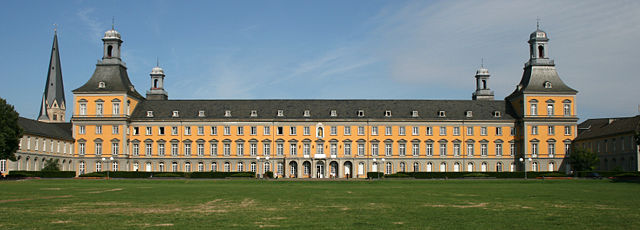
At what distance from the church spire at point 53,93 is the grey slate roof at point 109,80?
4477cm

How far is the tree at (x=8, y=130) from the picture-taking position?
Result: 198ft

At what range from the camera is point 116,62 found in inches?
3447

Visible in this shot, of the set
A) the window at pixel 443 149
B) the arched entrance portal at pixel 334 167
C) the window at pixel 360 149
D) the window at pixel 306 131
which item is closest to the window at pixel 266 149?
the window at pixel 306 131

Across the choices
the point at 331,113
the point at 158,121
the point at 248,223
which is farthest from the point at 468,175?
the point at 248,223

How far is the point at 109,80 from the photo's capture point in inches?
3410

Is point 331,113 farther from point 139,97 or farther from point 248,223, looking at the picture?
point 248,223

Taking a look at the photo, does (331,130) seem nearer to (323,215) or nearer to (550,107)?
(550,107)

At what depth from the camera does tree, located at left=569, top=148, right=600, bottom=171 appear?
75.1 meters

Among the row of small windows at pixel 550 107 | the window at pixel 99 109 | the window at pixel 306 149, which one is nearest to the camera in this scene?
the window at pixel 99 109

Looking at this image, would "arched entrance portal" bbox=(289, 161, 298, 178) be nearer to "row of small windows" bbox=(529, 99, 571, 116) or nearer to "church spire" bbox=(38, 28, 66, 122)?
"row of small windows" bbox=(529, 99, 571, 116)

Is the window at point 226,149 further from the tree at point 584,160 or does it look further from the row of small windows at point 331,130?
the tree at point 584,160

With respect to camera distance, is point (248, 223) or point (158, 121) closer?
point (248, 223)

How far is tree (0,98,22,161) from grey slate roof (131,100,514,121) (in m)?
25.1

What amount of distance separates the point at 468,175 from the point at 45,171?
1993 inches
